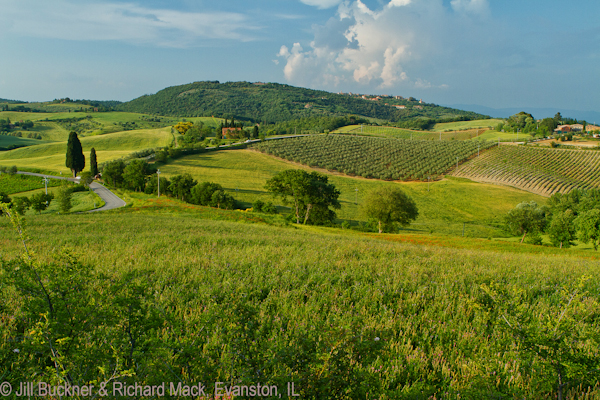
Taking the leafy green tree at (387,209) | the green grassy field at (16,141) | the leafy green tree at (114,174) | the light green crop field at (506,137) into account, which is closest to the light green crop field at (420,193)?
the leafy green tree at (387,209)

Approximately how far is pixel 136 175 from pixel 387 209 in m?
53.2

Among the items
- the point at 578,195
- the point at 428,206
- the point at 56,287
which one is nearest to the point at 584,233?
the point at 428,206

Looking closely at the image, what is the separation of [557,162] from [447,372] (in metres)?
130

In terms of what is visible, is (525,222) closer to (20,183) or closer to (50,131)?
(20,183)

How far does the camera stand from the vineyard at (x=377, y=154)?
9912cm

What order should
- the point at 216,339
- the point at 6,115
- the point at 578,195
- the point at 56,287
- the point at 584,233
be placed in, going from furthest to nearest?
the point at 6,115, the point at 578,195, the point at 584,233, the point at 216,339, the point at 56,287

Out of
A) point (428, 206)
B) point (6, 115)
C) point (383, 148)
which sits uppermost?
point (6, 115)

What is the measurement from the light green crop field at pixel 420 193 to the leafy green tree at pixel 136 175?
795cm

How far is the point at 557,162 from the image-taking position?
103 m

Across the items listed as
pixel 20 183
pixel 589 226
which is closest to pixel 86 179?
pixel 20 183

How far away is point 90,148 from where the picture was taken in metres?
122

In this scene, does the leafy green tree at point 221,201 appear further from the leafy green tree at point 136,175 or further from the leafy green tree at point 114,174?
the leafy green tree at point 114,174

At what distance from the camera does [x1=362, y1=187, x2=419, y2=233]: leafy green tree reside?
160ft

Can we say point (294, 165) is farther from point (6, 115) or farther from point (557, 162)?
point (6, 115)
